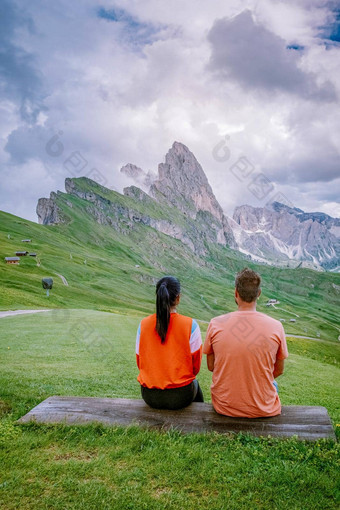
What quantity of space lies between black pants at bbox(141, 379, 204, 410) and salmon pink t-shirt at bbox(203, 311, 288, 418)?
2.94 feet

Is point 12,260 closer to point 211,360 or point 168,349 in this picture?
point 168,349

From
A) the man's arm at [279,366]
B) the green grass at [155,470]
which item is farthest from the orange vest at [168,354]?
the man's arm at [279,366]

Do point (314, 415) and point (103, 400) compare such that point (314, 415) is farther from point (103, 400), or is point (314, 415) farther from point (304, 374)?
point (304, 374)

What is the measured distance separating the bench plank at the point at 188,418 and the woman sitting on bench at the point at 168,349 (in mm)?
484

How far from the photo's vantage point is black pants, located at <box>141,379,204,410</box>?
25.0 feet

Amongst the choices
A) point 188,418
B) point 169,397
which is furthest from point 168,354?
point 188,418

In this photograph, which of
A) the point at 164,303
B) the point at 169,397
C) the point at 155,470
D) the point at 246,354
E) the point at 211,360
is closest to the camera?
the point at 155,470

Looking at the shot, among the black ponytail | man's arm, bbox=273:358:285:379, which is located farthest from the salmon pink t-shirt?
the black ponytail

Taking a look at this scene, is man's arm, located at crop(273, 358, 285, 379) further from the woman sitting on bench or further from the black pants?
the black pants

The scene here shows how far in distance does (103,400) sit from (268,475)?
14.6 feet

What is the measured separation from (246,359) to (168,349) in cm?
175

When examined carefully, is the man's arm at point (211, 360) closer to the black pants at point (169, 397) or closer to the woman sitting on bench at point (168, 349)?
the woman sitting on bench at point (168, 349)

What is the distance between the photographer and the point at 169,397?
7633mm

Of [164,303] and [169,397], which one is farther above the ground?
[164,303]
